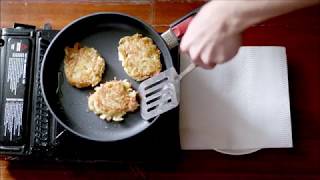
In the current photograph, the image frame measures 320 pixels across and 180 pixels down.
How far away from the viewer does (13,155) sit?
95cm

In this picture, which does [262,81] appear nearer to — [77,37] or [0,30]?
[77,37]

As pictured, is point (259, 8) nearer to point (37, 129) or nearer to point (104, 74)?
point (104, 74)

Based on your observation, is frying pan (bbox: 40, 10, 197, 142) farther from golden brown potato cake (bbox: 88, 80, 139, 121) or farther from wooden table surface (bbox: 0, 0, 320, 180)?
wooden table surface (bbox: 0, 0, 320, 180)

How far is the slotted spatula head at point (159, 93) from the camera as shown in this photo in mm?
891

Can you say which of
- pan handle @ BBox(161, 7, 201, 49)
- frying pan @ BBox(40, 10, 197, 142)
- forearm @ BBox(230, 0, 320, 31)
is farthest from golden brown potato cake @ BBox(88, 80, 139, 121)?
forearm @ BBox(230, 0, 320, 31)

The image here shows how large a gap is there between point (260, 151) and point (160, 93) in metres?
0.28

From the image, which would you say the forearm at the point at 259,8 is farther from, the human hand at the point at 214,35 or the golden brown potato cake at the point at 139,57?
the golden brown potato cake at the point at 139,57

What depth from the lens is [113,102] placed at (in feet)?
3.04

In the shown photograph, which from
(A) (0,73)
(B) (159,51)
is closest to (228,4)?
(B) (159,51)

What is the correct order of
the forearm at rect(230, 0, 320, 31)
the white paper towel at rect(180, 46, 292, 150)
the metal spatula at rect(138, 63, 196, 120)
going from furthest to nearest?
the white paper towel at rect(180, 46, 292, 150), the metal spatula at rect(138, 63, 196, 120), the forearm at rect(230, 0, 320, 31)

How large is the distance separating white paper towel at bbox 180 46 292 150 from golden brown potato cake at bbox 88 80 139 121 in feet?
0.43

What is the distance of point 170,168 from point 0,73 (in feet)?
1.32

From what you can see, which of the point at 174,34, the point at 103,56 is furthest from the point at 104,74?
the point at 174,34

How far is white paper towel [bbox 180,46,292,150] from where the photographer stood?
1.00 metres
